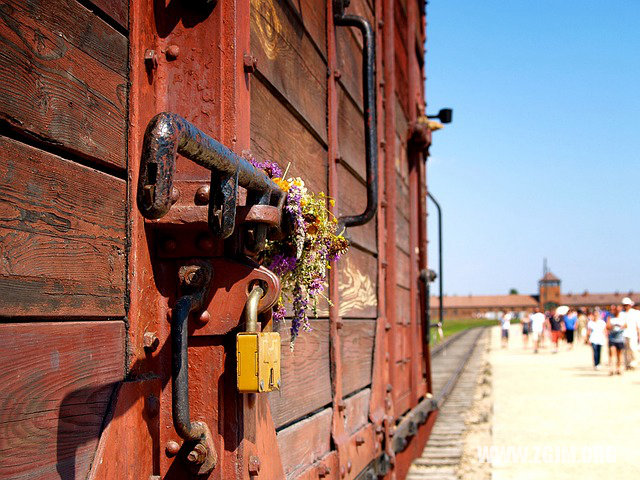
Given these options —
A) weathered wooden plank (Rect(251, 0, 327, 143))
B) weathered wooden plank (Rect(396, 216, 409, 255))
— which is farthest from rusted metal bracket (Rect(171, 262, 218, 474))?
weathered wooden plank (Rect(396, 216, 409, 255))

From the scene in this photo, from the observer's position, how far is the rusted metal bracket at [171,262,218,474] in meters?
1.95

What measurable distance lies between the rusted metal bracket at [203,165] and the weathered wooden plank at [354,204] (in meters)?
1.81

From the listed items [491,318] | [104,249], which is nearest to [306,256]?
[104,249]

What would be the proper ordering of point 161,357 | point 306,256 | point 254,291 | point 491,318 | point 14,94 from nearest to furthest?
point 14,94
point 161,357
point 254,291
point 306,256
point 491,318

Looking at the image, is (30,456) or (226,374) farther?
(226,374)

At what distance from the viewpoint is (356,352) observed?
4.58 metres

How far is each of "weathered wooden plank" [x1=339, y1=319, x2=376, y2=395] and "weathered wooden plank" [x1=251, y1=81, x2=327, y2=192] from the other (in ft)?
3.09

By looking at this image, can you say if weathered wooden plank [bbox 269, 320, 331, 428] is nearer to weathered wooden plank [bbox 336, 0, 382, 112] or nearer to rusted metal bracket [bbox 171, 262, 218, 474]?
rusted metal bracket [bbox 171, 262, 218, 474]

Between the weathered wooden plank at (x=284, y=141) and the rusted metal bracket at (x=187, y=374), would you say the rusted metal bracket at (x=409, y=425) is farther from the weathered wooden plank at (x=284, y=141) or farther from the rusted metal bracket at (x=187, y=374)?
the rusted metal bracket at (x=187, y=374)

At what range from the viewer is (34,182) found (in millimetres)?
1556

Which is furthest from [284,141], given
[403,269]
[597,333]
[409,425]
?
[597,333]

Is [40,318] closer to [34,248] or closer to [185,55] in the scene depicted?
[34,248]

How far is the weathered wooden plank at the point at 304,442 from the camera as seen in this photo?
9.51 feet

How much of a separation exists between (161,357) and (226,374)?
0.20m
